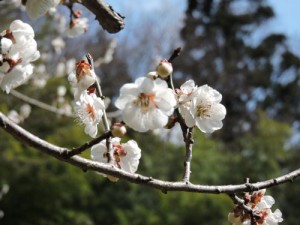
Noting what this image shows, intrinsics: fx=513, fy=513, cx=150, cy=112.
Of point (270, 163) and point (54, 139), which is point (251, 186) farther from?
point (270, 163)

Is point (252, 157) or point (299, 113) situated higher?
point (299, 113)

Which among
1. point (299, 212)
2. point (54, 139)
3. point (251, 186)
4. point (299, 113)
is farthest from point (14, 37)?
point (299, 113)

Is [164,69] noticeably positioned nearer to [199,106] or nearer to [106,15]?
[199,106]

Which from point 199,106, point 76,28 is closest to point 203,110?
point 199,106

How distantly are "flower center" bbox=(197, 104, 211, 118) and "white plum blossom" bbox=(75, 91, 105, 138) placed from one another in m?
0.17

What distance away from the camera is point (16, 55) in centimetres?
74

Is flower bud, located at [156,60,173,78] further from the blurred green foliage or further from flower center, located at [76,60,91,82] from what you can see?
the blurred green foliage

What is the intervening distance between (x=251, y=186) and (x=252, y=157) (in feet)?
17.2

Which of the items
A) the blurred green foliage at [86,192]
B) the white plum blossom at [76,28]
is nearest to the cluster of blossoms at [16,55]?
the white plum blossom at [76,28]

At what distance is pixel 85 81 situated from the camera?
86 cm

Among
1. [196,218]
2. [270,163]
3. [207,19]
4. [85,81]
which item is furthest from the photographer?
[207,19]

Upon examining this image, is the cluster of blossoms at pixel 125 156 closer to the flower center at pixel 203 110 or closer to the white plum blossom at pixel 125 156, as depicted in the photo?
the white plum blossom at pixel 125 156

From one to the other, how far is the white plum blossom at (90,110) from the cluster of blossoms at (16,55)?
0.11m

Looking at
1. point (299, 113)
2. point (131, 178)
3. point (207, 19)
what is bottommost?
point (131, 178)
